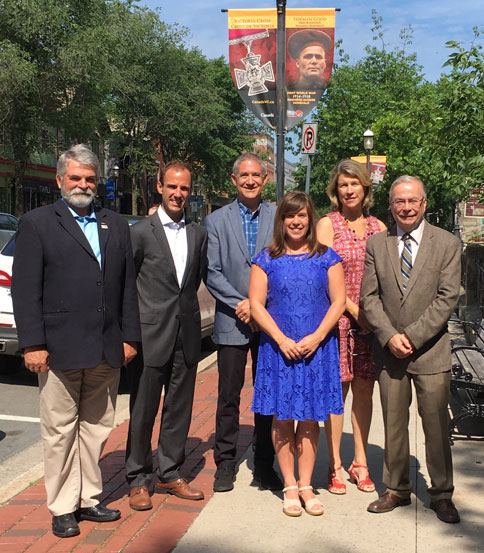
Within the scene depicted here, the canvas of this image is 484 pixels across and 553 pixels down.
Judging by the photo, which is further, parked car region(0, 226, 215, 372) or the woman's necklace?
parked car region(0, 226, 215, 372)

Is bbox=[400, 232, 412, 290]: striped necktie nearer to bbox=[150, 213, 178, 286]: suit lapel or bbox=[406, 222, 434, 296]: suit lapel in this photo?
bbox=[406, 222, 434, 296]: suit lapel

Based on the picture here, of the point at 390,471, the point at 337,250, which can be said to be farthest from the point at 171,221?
the point at 390,471

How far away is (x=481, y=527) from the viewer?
398 centimetres

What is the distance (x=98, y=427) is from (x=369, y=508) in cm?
158

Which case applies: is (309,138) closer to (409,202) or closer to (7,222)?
(409,202)

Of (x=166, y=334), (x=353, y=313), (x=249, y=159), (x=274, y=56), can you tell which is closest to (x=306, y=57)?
(x=274, y=56)

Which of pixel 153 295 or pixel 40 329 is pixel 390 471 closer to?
pixel 153 295

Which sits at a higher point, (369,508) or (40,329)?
(40,329)

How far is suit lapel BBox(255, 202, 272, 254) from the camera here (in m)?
4.79

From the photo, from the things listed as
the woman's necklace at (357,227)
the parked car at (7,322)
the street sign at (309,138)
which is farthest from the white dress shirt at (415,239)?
the street sign at (309,138)

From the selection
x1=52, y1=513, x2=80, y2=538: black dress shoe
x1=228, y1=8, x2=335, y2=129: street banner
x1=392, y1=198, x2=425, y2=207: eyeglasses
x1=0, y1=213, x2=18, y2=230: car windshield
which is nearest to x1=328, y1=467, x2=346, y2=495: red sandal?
x1=52, y1=513, x2=80, y2=538: black dress shoe

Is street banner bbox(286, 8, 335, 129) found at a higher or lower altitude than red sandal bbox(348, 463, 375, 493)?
higher

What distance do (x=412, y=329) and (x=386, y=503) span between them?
101 centimetres

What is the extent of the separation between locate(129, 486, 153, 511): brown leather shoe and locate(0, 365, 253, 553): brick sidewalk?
31 millimetres
